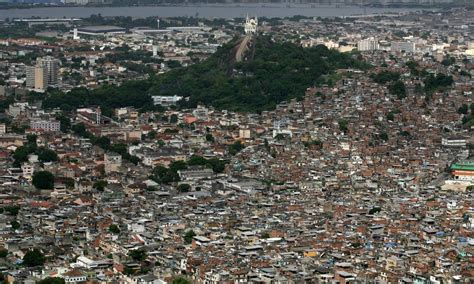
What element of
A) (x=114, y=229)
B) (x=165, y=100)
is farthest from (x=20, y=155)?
(x=165, y=100)

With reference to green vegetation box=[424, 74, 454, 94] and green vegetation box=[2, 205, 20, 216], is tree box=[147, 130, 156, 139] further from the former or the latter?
green vegetation box=[2, 205, 20, 216]

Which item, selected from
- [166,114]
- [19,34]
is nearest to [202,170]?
[166,114]

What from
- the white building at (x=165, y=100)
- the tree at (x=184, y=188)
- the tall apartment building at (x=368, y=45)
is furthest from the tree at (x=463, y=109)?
the tall apartment building at (x=368, y=45)

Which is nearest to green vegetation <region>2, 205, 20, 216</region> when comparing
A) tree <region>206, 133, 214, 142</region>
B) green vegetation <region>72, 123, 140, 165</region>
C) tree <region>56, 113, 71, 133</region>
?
green vegetation <region>72, 123, 140, 165</region>

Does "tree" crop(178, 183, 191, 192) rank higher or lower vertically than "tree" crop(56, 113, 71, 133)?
higher

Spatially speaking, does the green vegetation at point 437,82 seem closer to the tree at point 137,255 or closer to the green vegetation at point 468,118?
the green vegetation at point 468,118

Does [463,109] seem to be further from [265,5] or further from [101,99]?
[265,5]
